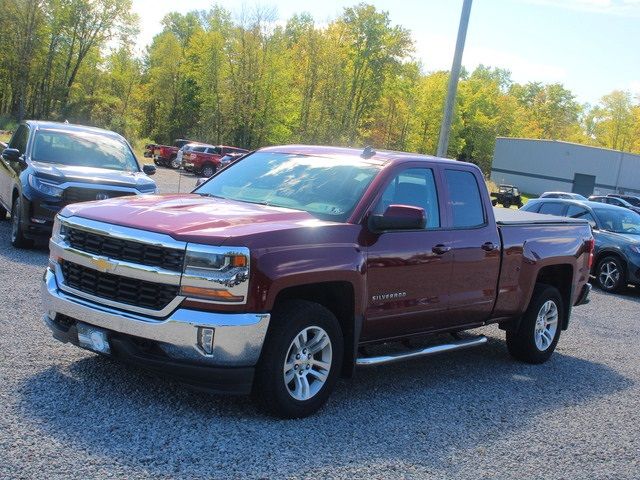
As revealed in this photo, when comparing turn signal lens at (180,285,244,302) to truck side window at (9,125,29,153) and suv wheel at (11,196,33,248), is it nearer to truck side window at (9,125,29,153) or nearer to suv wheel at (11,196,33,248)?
suv wheel at (11,196,33,248)

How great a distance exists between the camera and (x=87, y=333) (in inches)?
199

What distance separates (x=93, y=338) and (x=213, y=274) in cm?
99

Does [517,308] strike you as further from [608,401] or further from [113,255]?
[113,255]

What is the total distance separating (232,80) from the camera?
68250mm

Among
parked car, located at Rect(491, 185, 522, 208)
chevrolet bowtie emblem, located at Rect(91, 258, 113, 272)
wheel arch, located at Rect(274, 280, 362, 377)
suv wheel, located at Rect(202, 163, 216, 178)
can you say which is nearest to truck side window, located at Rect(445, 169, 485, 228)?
wheel arch, located at Rect(274, 280, 362, 377)

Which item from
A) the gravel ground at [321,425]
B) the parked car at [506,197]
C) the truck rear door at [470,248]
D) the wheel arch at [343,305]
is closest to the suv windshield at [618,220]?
the gravel ground at [321,425]

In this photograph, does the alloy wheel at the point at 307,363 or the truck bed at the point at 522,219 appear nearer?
the alloy wheel at the point at 307,363

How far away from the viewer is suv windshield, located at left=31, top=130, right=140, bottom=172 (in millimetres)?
11758

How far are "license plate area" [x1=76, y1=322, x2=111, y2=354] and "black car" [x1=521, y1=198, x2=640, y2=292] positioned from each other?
467 inches

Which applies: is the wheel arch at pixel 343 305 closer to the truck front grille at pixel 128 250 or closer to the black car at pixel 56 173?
the truck front grille at pixel 128 250

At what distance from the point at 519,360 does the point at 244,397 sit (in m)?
3.66

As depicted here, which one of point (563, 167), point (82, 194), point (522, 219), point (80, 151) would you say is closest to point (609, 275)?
point (522, 219)

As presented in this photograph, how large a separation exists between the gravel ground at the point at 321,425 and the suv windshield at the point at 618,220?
855 centimetres

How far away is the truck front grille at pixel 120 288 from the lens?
4.81 metres
